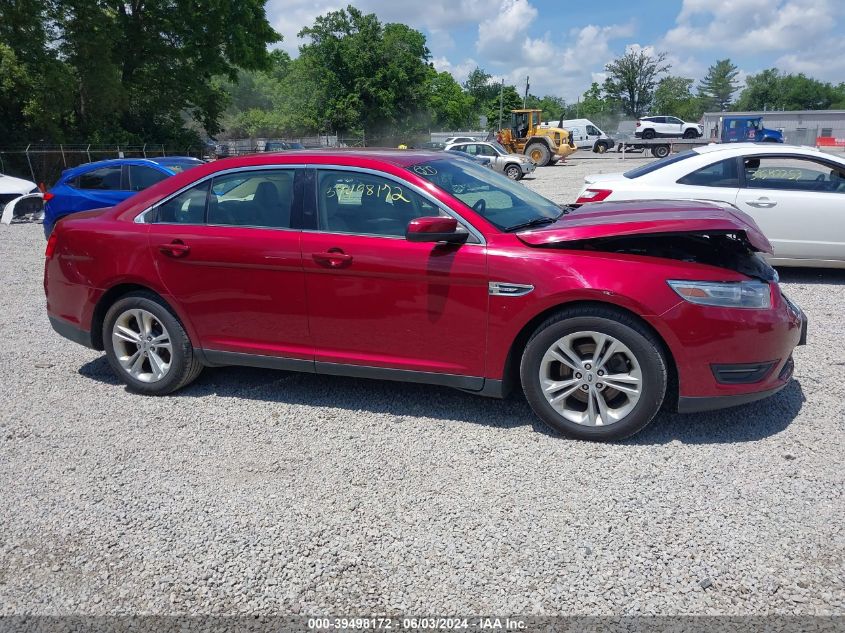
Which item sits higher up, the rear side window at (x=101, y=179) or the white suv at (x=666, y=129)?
the white suv at (x=666, y=129)

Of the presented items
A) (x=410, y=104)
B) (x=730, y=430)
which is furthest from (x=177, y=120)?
(x=730, y=430)

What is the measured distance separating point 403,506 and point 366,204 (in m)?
1.87

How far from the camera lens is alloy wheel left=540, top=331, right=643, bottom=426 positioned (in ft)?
12.7

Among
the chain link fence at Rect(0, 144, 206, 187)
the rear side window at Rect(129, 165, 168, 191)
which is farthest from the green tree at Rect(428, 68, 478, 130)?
the rear side window at Rect(129, 165, 168, 191)

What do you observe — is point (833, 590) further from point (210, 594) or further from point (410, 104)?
point (410, 104)

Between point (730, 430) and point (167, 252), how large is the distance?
371cm

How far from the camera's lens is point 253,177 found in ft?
15.3

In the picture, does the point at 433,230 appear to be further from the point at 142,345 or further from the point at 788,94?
the point at 788,94

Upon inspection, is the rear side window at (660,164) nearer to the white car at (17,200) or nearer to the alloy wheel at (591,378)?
the alloy wheel at (591,378)

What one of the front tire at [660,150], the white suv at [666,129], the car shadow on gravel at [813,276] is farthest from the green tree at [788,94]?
the car shadow on gravel at [813,276]

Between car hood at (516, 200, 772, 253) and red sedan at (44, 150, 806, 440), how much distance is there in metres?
0.01

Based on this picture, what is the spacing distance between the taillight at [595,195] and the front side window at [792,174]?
4.95 ft

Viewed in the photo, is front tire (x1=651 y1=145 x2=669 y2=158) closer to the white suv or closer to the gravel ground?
the white suv

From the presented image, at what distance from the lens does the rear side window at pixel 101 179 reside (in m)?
12.3
